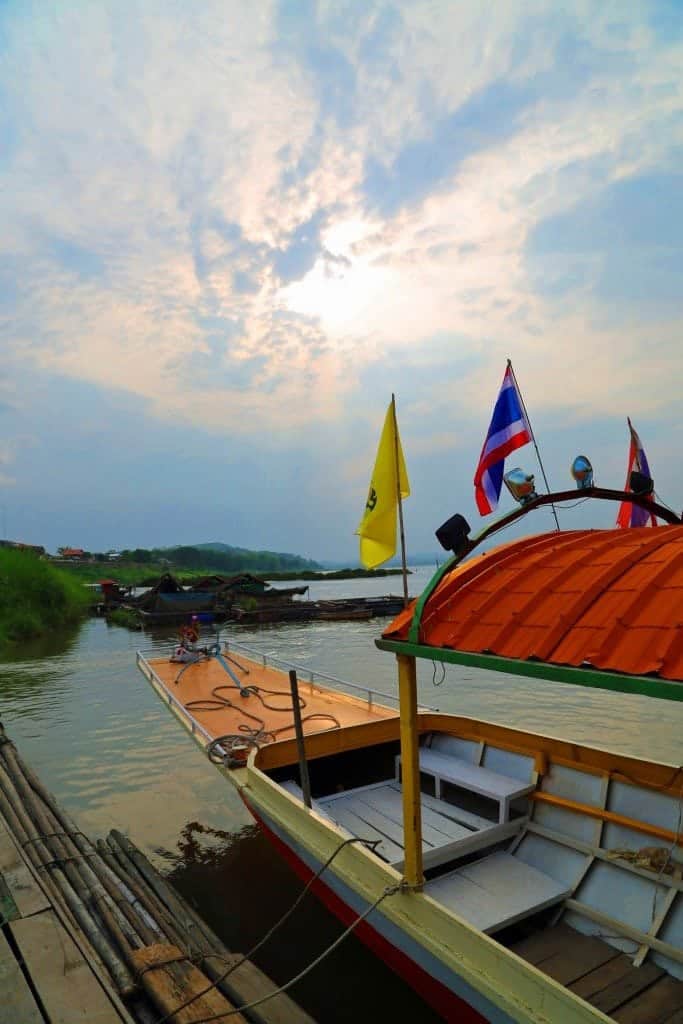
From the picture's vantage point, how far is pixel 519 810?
636cm

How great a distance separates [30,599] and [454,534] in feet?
109

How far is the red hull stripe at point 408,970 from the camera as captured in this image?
4211 mm

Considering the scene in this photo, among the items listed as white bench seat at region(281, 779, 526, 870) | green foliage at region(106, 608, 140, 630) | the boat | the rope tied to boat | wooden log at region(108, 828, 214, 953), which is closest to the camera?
the boat

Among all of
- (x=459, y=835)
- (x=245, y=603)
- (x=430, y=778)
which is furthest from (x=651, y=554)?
(x=245, y=603)

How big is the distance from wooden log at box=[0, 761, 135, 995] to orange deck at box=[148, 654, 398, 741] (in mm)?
2535

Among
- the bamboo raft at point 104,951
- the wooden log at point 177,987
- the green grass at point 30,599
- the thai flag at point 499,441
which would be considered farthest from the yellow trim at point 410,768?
the green grass at point 30,599

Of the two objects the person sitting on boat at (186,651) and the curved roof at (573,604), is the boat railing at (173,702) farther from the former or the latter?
the curved roof at (573,604)

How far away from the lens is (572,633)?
3.48 meters

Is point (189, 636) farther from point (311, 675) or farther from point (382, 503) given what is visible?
point (382, 503)

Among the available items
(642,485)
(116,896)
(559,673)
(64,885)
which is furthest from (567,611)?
(64,885)

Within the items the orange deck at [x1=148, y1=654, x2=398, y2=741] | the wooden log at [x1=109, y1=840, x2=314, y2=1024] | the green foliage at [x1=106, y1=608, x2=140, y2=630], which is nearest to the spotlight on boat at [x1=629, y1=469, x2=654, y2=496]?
the orange deck at [x1=148, y1=654, x2=398, y2=741]

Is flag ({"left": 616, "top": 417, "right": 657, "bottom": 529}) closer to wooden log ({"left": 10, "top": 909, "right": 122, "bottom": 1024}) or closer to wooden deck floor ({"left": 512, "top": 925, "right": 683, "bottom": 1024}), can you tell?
wooden deck floor ({"left": 512, "top": 925, "right": 683, "bottom": 1024})

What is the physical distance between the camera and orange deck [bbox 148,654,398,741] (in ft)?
30.3

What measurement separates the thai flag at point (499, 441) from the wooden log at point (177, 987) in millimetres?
4923
